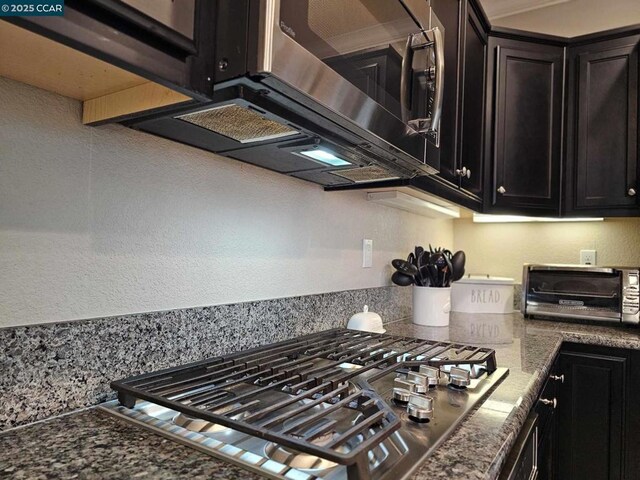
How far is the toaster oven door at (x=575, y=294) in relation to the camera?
184cm

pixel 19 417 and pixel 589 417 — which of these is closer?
pixel 19 417

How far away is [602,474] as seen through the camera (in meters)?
1.57

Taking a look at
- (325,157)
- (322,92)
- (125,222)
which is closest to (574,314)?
(325,157)

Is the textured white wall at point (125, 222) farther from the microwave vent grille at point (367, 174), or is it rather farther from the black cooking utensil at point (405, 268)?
the black cooking utensil at point (405, 268)

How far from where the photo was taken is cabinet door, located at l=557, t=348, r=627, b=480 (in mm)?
1561

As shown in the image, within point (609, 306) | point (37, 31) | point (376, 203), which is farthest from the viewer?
point (609, 306)

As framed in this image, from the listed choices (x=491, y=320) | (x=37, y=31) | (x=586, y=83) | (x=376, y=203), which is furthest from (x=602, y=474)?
(x=37, y=31)

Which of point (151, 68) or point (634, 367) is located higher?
point (151, 68)

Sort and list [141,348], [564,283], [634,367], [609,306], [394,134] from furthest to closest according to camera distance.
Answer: [564,283]
[609,306]
[634,367]
[394,134]
[141,348]

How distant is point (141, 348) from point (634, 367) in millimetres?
1696

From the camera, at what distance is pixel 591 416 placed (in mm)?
1597

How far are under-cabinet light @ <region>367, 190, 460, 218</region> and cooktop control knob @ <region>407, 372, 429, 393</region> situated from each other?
2.49 ft

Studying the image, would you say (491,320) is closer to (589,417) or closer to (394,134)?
(589,417)
